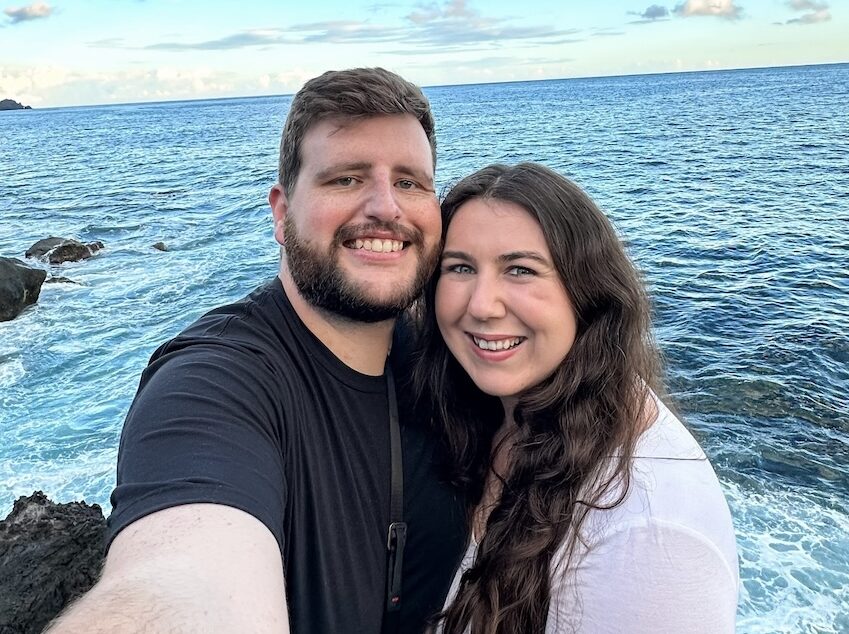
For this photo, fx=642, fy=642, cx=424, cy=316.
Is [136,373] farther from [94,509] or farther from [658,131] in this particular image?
[658,131]

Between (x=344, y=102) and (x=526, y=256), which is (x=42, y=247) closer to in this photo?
(x=344, y=102)

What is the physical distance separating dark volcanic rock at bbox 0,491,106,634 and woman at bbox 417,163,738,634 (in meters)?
2.20

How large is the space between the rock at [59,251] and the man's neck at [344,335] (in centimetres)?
1916

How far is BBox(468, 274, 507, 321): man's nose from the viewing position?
272cm

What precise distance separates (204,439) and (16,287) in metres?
15.3

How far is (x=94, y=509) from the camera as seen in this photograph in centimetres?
404

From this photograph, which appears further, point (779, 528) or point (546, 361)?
point (779, 528)

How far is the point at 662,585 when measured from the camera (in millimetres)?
1941

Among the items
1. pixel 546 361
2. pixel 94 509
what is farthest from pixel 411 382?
pixel 94 509

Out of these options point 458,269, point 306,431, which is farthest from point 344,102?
point 306,431

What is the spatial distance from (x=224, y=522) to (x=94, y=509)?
2812 mm

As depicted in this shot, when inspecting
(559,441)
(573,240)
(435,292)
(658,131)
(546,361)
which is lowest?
(658,131)

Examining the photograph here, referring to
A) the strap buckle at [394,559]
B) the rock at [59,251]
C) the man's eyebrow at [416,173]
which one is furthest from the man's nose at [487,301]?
the rock at [59,251]

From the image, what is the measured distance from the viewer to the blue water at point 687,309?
24.1ft
